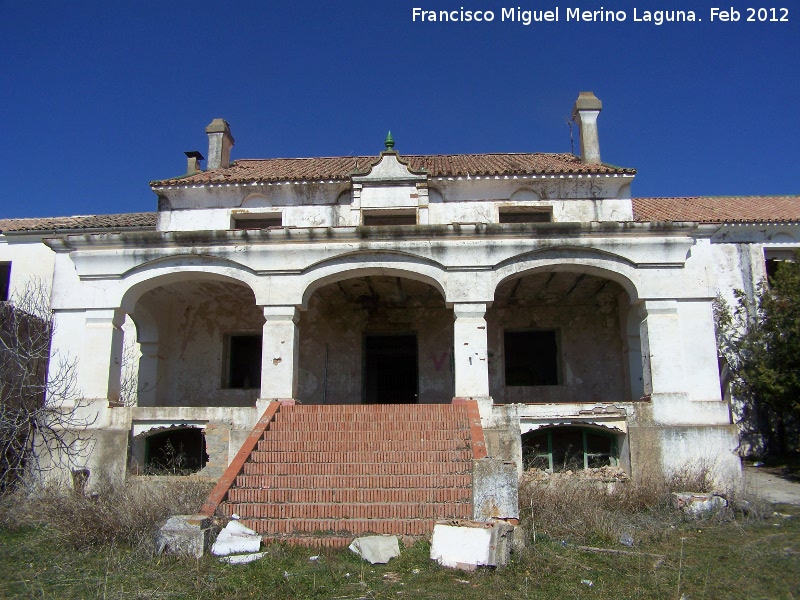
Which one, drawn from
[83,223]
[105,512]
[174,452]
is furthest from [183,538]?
[83,223]

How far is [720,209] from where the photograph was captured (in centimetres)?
2108

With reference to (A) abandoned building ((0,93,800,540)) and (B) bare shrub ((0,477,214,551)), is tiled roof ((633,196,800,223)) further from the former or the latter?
(B) bare shrub ((0,477,214,551))

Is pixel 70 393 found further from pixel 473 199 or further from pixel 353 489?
pixel 473 199

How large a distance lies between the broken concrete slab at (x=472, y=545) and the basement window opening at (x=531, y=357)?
983 centimetres

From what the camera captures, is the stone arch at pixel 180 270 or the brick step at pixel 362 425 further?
the stone arch at pixel 180 270

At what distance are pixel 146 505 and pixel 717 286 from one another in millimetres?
16692

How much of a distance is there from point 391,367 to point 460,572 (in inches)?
415

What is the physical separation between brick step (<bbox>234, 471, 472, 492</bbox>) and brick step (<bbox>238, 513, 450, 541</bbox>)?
85cm

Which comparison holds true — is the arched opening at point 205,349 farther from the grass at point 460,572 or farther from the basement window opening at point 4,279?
the basement window opening at point 4,279

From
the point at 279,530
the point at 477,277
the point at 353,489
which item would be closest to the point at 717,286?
the point at 477,277

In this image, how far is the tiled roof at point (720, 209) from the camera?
19.6 meters

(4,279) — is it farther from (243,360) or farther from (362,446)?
(362,446)

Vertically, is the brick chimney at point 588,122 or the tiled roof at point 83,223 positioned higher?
the brick chimney at point 588,122

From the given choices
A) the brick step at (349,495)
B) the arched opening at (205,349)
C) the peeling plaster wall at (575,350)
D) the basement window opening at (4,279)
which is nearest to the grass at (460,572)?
the brick step at (349,495)
